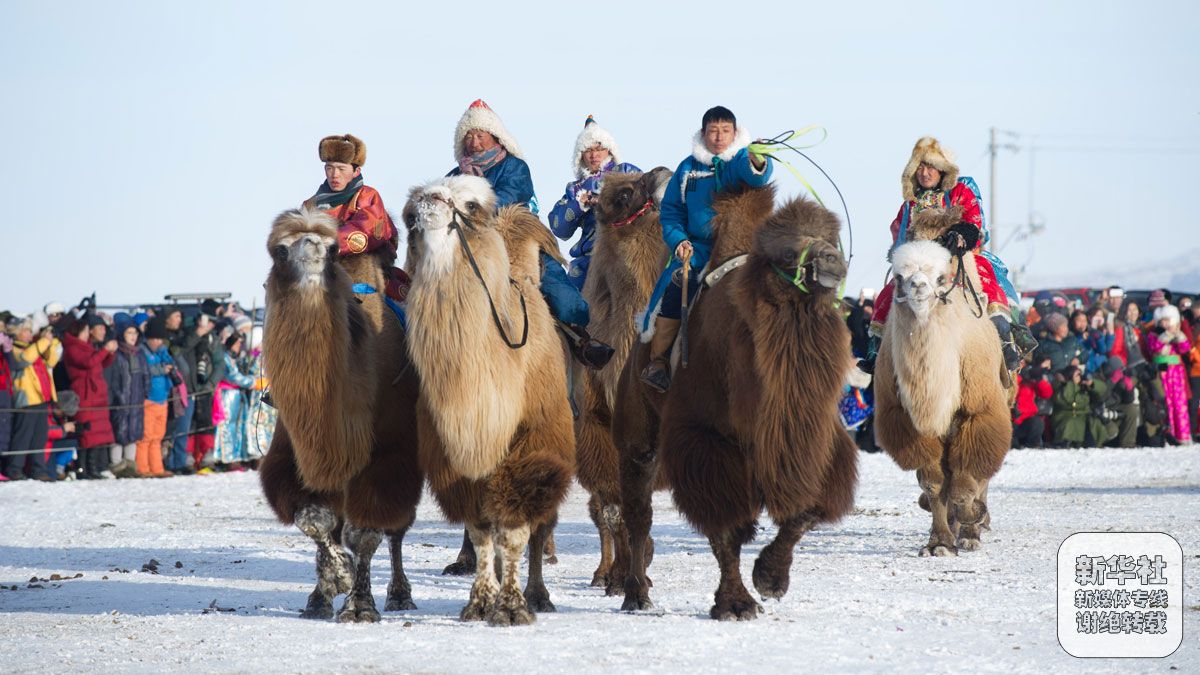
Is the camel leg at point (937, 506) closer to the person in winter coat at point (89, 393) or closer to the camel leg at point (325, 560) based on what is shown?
the camel leg at point (325, 560)

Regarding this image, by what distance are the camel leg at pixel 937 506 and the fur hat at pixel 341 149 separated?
4385 mm


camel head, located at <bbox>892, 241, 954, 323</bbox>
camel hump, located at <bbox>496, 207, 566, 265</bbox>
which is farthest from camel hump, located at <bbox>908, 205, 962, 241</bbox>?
camel hump, located at <bbox>496, 207, 566, 265</bbox>

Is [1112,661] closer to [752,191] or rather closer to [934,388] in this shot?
[752,191]

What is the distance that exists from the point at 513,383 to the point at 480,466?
449mm

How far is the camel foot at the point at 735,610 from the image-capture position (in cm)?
741

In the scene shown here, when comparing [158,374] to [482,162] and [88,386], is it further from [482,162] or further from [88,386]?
[482,162]

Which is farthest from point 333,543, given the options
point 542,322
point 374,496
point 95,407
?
point 95,407

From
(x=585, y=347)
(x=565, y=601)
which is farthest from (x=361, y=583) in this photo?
(x=585, y=347)

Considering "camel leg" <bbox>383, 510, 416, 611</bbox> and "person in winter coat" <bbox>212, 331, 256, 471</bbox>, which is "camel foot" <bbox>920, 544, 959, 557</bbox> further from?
"person in winter coat" <bbox>212, 331, 256, 471</bbox>

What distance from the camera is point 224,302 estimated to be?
21.2 m

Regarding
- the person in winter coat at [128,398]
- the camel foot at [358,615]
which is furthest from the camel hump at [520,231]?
the person in winter coat at [128,398]

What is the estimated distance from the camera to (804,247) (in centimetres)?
738

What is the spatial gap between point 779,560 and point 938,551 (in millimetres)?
3367

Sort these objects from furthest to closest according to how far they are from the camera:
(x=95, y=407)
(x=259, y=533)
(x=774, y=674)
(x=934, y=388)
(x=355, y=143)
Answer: (x=95, y=407) < (x=259, y=533) < (x=934, y=388) < (x=355, y=143) < (x=774, y=674)
